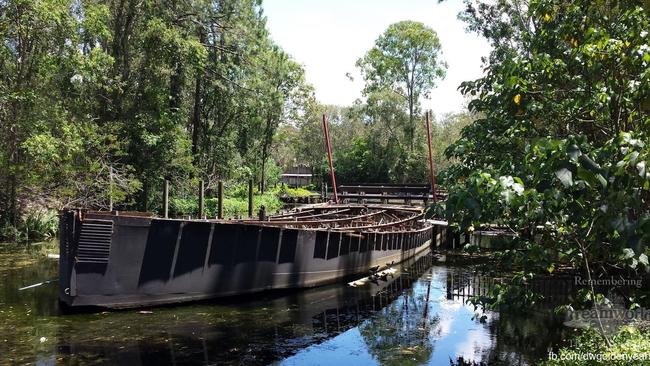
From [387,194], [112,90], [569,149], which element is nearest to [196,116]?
[112,90]

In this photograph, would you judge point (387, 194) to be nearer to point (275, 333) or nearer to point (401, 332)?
point (401, 332)

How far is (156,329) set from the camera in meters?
9.93

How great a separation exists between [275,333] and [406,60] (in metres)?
43.2

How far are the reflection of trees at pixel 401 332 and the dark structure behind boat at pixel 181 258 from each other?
2921mm

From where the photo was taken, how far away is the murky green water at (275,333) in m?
8.59

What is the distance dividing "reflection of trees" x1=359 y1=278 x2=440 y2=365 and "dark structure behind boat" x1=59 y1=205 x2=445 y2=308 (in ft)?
9.58

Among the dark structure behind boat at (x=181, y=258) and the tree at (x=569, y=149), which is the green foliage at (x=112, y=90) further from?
the tree at (x=569, y=149)

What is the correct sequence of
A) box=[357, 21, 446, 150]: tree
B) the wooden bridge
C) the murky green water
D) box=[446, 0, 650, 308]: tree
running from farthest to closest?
box=[357, 21, 446, 150]: tree → the wooden bridge → the murky green water → box=[446, 0, 650, 308]: tree

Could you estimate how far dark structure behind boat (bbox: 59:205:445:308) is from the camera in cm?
1068

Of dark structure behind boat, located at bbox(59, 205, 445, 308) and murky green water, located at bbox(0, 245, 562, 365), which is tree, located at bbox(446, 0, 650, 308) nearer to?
murky green water, located at bbox(0, 245, 562, 365)

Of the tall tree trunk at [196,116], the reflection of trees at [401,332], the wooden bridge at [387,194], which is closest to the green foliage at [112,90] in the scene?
the tall tree trunk at [196,116]

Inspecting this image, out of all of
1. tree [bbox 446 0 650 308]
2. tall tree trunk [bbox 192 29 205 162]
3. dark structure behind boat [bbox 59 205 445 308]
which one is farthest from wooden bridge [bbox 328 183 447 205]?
tree [bbox 446 0 650 308]

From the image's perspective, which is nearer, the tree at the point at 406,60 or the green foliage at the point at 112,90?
the green foliage at the point at 112,90

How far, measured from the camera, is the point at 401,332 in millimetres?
10562
